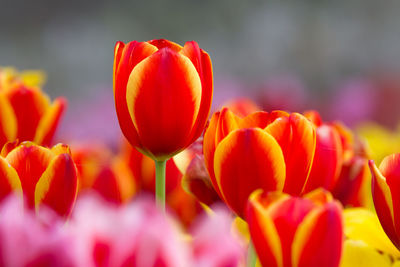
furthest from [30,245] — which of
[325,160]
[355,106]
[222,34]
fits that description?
[222,34]

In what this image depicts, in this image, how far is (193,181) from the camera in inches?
8.9

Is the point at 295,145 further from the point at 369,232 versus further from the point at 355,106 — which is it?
the point at 355,106

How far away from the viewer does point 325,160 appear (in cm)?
22

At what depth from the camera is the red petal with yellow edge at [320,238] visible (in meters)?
0.15

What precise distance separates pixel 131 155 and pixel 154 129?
9 cm

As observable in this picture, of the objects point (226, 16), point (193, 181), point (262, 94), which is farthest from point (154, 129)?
point (226, 16)

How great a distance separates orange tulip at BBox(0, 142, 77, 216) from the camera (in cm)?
18

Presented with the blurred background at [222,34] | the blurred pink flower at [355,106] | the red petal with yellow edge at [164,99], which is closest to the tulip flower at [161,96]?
the red petal with yellow edge at [164,99]

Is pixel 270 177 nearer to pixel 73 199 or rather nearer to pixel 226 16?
pixel 73 199

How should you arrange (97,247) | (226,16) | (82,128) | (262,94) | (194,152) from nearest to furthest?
(97,247) → (194,152) → (82,128) → (262,94) → (226,16)

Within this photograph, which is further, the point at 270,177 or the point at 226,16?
the point at 226,16

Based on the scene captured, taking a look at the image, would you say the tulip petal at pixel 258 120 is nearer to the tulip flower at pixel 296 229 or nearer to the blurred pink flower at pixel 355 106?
the tulip flower at pixel 296 229

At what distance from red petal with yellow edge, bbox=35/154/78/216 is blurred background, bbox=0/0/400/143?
1617 millimetres

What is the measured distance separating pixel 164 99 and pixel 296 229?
0.07 metres
